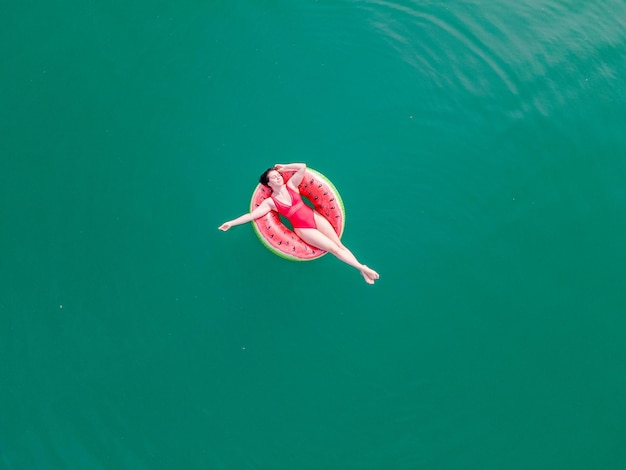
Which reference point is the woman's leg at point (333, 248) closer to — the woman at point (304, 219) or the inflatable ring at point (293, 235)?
the woman at point (304, 219)

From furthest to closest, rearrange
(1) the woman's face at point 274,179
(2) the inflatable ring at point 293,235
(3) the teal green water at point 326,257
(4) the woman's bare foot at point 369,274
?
(3) the teal green water at point 326,257 → (2) the inflatable ring at point 293,235 → (4) the woman's bare foot at point 369,274 → (1) the woman's face at point 274,179

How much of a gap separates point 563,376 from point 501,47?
8.87 ft

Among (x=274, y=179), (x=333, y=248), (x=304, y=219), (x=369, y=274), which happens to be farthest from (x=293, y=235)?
(x=369, y=274)

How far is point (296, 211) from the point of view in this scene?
12.7ft

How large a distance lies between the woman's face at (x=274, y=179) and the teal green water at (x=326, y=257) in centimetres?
61

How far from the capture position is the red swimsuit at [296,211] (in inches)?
152

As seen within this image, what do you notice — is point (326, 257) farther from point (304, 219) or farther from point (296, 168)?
point (296, 168)

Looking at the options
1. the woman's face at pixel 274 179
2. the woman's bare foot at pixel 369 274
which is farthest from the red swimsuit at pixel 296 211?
the woman's bare foot at pixel 369 274

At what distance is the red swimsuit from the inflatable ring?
17cm

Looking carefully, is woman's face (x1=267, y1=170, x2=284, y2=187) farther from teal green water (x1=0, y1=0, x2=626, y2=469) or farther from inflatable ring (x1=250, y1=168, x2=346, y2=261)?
teal green water (x1=0, y1=0, x2=626, y2=469)

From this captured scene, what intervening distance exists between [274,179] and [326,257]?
911 millimetres

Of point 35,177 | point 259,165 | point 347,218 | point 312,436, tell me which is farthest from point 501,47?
point 35,177

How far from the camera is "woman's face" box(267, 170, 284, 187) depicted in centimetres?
369

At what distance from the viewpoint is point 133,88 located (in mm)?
4363
